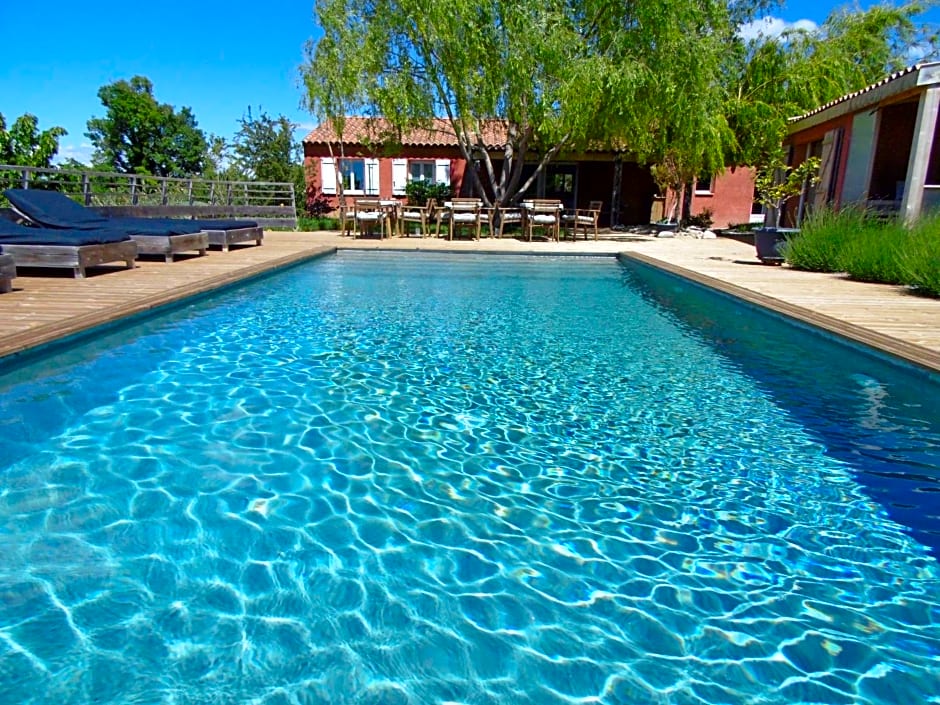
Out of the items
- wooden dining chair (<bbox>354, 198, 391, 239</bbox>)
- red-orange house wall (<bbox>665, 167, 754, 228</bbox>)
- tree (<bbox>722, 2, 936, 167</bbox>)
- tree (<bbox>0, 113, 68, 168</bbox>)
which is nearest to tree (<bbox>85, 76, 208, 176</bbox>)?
tree (<bbox>0, 113, 68, 168</bbox>)

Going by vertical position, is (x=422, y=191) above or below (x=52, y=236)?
above

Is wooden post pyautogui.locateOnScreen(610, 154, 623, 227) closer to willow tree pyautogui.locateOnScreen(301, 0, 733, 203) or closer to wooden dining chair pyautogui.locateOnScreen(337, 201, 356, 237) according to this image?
willow tree pyautogui.locateOnScreen(301, 0, 733, 203)

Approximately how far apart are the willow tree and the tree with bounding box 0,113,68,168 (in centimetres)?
1145

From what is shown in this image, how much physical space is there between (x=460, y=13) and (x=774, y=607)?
43.2ft

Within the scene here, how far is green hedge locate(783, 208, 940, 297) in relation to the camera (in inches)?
284

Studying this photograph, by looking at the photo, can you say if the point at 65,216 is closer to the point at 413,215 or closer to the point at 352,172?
the point at 413,215

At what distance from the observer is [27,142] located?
19922 millimetres

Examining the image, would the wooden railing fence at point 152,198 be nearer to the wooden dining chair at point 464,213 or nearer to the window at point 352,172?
the window at point 352,172

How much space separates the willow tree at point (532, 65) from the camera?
12.7m

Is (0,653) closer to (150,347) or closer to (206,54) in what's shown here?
(150,347)

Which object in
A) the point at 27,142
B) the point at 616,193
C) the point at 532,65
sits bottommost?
the point at 616,193

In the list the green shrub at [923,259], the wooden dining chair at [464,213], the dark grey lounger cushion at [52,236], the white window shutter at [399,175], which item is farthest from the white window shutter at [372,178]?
the green shrub at [923,259]

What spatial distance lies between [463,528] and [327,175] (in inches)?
806

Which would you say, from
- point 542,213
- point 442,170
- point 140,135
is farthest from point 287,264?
point 140,135
